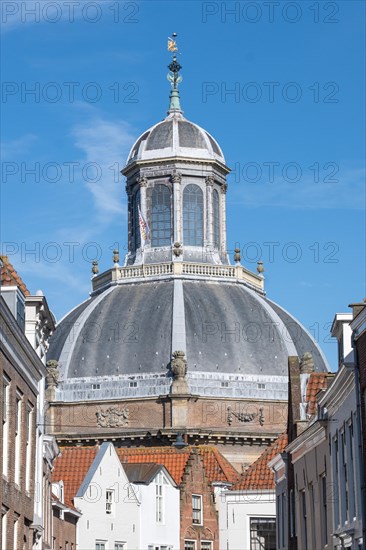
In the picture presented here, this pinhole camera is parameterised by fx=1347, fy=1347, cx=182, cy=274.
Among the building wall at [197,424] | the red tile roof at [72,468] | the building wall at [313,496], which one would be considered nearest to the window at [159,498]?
the red tile roof at [72,468]

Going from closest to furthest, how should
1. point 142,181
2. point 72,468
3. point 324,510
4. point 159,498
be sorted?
point 324,510 → point 72,468 → point 159,498 → point 142,181

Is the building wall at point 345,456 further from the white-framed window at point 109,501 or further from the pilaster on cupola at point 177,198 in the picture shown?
the pilaster on cupola at point 177,198

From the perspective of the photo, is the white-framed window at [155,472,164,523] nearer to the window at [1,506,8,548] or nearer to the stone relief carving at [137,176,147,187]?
the window at [1,506,8,548]

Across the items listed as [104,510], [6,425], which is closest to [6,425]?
[6,425]

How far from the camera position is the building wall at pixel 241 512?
51.8m

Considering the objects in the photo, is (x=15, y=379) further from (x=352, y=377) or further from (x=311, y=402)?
(x=311, y=402)

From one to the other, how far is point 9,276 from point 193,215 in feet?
188

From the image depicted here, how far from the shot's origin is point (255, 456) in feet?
241

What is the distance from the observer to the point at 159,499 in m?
56.1

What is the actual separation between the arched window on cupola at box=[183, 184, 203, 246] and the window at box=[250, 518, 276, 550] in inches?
1366

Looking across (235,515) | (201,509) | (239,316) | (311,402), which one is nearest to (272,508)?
(235,515)

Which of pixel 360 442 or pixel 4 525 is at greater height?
pixel 360 442

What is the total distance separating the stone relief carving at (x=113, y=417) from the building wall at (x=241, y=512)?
1898cm

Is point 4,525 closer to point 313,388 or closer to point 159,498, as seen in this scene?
point 313,388
